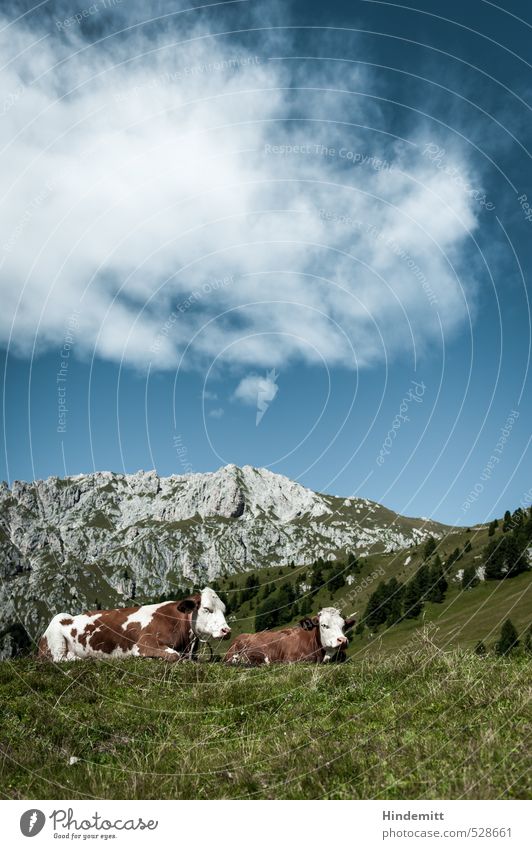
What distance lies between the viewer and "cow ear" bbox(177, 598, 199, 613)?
1807 cm

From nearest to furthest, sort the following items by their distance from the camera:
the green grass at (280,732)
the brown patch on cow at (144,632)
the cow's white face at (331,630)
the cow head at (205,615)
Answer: the green grass at (280,732) < the brown patch on cow at (144,632) < the cow head at (205,615) < the cow's white face at (331,630)

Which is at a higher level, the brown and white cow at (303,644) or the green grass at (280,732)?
the brown and white cow at (303,644)

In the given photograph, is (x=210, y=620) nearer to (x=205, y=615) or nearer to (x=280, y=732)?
(x=205, y=615)

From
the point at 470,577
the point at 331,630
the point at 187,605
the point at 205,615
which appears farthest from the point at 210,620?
the point at 470,577

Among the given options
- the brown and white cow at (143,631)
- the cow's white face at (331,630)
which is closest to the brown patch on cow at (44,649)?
the brown and white cow at (143,631)

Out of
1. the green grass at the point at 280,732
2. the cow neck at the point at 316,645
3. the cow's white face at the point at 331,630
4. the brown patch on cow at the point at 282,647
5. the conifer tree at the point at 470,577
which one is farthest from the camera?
the conifer tree at the point at 470,577

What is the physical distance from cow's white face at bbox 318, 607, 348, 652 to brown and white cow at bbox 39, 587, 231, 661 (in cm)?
374

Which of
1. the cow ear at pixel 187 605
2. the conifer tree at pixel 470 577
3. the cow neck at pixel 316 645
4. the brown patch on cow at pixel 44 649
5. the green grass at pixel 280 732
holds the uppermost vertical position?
the conifer tree at pixel 470 577

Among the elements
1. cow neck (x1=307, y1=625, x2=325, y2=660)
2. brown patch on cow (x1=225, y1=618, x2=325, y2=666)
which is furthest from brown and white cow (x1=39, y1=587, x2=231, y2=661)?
cow neck (x1=307, y1=625, x2=325, y2=660)

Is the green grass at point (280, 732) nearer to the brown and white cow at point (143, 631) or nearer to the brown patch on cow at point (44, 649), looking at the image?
the brown and white cow at point (143, 631)

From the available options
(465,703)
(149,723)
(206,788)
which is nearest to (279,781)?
(206,788)

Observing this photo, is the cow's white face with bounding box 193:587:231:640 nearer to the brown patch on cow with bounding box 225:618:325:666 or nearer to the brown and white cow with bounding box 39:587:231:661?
the brown and white cow with bounding box 39:587:231:661

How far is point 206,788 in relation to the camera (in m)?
5.95

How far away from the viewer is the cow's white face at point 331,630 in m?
18.9
